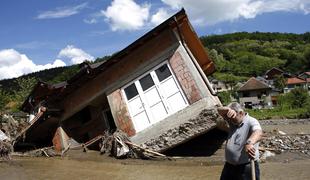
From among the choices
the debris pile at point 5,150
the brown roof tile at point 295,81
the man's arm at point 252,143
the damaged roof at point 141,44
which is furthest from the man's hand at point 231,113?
the brown roof tile at point 295,81

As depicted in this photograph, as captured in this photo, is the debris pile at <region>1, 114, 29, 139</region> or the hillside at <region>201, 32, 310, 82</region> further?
the hillside at <region>201, 32, 310, 82</region>

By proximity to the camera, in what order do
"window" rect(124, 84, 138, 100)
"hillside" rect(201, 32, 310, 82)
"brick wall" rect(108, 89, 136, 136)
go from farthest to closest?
"hillside" rect(201, 32, 310, 82)
"window" rect(124, 84, 138, 100)
"brick wall" rect(108, 89, 136, 136)

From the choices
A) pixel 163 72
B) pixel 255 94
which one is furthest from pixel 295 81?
pixel 163 72

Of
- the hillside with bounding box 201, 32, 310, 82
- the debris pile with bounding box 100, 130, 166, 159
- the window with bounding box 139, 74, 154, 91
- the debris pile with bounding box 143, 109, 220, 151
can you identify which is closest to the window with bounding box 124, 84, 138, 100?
the window with bounding box 139, 74, 154, 91

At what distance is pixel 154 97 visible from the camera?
655 inches

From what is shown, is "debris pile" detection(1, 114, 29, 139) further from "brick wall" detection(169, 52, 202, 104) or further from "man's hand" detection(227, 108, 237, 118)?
"man's hand" detection(227, 108, 237, 118)

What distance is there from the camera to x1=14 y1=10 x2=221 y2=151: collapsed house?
15.3m

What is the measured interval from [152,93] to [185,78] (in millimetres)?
1634

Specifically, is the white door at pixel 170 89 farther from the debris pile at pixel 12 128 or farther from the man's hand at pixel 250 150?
the man's hand at pixel 250 150

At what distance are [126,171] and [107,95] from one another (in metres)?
5.83

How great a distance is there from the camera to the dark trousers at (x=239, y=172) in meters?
6.14

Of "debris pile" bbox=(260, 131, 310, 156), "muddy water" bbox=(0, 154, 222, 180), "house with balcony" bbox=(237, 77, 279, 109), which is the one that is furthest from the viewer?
"house with balcony" bbox=(237, 77, 279, 109)

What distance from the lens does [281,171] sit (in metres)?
11.7

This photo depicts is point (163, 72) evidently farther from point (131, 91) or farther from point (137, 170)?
point (137, 170)
